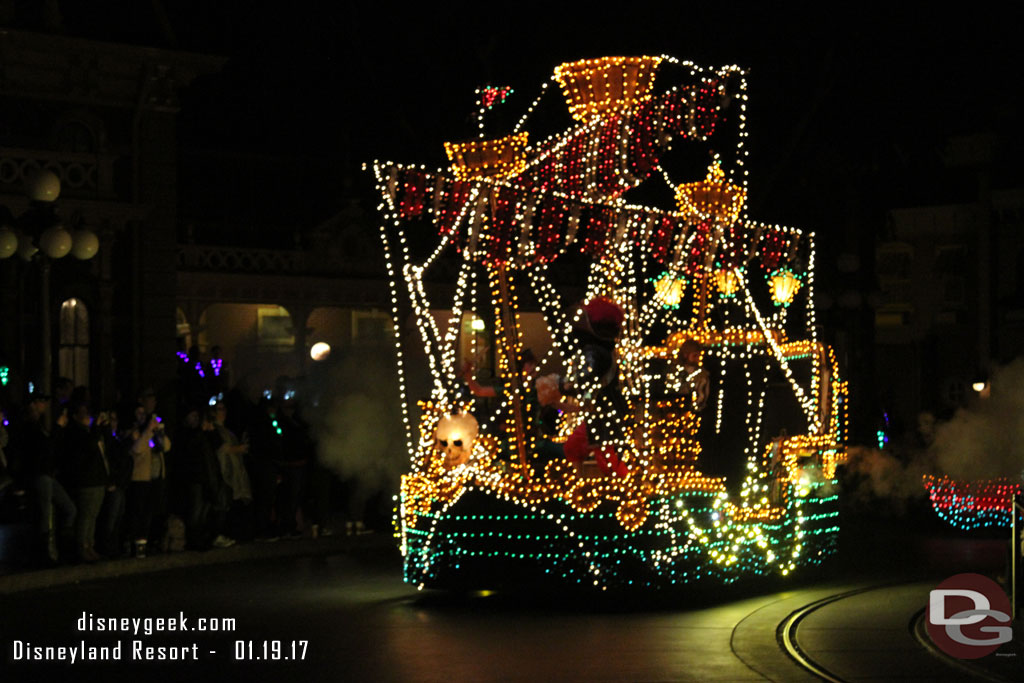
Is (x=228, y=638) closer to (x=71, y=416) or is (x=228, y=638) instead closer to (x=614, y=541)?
(x=614, y=541)

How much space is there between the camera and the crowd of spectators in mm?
14711

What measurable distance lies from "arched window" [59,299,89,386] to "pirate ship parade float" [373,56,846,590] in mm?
12256

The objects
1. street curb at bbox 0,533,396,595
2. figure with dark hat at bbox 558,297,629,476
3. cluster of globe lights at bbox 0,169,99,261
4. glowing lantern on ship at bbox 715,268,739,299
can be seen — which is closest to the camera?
figure with dark hat at bbox 558,297,629,476

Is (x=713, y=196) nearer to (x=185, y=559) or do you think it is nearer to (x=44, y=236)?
(x=185, y=559)

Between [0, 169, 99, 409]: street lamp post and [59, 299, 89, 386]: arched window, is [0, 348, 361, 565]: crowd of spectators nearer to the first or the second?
[0, 169, 99, 409]: street lamp post

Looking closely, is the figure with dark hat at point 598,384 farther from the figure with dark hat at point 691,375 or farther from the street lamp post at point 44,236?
the street lamp post at point 44,236

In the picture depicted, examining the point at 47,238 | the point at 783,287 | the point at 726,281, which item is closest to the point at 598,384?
the point at 726,281

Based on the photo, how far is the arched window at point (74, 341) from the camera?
24.0 m

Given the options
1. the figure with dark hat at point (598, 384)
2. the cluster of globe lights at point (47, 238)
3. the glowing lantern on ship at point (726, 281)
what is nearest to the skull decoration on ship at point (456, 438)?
the figure with dark hat at point (598, 384)

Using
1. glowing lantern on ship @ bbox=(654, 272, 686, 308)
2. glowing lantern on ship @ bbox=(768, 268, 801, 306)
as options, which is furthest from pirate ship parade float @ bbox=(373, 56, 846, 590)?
glowing lantern on ship @ bbox=(768, 268, 801, 306)

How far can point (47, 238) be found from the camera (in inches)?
636

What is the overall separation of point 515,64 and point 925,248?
61.1ft

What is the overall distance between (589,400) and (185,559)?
5.42 metres

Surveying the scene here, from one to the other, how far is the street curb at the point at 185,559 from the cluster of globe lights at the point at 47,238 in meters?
3.34
